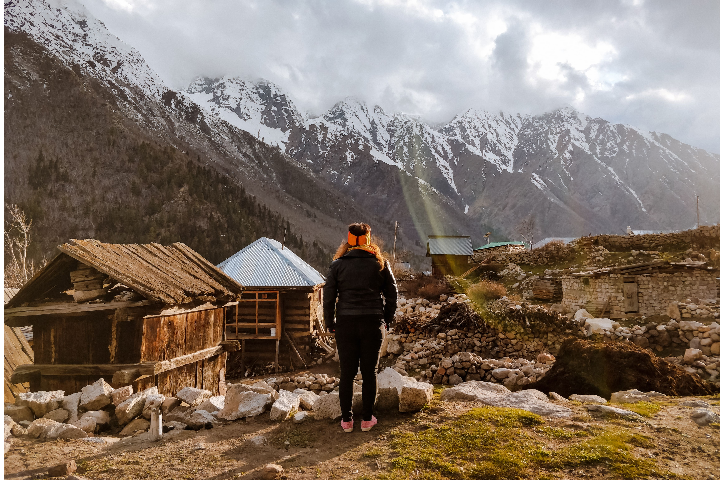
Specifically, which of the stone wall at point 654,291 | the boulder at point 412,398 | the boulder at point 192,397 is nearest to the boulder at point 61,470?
the boulder at point 192,397

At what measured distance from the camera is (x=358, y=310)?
189 inches

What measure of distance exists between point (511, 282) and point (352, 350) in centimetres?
2977

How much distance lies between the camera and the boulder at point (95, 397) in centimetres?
605

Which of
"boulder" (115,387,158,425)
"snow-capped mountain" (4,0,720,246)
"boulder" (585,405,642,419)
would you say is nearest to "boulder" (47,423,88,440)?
"boulder" (115,387,158,425)

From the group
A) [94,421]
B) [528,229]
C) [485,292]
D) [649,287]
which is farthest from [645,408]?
[528,229]

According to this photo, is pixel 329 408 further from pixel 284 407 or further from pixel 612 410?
pixel 612 410

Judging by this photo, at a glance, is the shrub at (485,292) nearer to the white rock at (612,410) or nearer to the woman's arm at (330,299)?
the white rock at (612,410)

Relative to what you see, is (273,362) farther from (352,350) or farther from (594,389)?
(352,350)

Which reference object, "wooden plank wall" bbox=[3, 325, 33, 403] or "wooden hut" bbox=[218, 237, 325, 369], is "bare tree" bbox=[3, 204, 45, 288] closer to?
"wooden hut" bbox=[218, 237, 325, 369]

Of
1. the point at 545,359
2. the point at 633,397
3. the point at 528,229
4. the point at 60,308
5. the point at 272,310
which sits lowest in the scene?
the point at 545,359

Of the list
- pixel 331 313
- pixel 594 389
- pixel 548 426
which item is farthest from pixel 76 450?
pixel 594 389

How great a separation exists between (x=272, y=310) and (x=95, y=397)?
15.7 m

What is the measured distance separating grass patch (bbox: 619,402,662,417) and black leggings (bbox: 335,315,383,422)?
11.8 feet

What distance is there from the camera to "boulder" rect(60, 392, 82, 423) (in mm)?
5699
